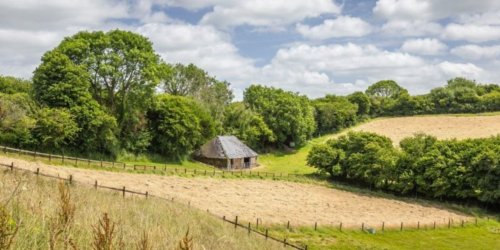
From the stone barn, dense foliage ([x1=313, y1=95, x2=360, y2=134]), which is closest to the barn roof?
the stone barn

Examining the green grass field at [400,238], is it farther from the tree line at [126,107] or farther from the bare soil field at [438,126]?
the bare soil field at [438,126]

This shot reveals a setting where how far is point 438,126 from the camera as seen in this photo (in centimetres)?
8981

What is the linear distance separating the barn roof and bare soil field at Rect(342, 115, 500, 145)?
102 feet

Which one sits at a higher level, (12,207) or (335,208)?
(12,207)

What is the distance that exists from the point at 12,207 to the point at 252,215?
28.4 m

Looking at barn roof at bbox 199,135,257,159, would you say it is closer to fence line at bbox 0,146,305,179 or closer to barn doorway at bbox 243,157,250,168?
barn doorway at bbox 243,157,250,168

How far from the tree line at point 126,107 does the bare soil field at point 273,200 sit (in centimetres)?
856

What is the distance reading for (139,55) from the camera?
52188mm

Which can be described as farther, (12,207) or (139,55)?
(139,55)

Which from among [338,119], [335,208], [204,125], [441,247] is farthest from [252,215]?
[338,119]

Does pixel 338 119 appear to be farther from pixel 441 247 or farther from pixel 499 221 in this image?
pixel 441 247

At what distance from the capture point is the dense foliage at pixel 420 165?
45.0 metres

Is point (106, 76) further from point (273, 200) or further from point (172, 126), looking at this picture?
point (273, 200)

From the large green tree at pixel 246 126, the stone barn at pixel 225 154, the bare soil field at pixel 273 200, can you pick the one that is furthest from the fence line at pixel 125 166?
the large green tree at pixel 246 126
